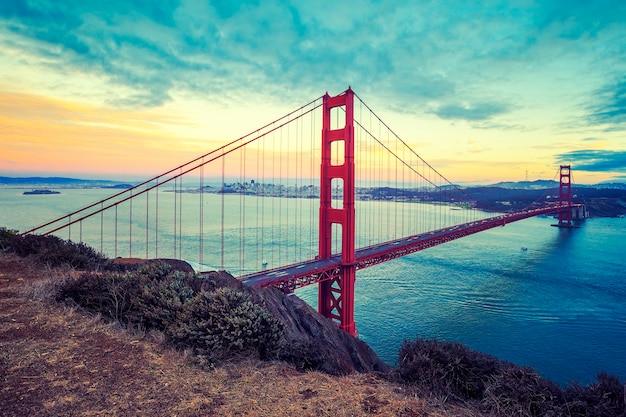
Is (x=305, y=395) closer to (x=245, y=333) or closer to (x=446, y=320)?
(x=245, y=333)

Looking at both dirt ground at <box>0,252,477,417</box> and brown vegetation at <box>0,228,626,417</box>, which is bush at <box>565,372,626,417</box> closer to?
brown vegetation at <box>0,228,626,417</box>

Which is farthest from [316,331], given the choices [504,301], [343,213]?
[504,301]

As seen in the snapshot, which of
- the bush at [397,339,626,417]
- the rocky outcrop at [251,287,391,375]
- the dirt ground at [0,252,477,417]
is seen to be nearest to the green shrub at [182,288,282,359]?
the dirt ground at [0,252,477,417]

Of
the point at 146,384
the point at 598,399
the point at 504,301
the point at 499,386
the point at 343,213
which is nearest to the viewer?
the point at 146,384

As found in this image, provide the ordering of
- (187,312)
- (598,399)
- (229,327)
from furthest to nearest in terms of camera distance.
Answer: (187,312) → (229,327) → (598,399)

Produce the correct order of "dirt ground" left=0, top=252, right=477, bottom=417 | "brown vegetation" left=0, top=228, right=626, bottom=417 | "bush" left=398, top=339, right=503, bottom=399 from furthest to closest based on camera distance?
"bush" left=398, top=339, right=503, bottom=399
"brown vegetation" left=0, top=228, right=626, bottom=417
"dirt ground" left=0, top=252, right=477, bottom=417

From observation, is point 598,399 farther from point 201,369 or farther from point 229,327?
point 201,369

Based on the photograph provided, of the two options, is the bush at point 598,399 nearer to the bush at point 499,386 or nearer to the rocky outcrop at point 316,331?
the bush at point 499,386
